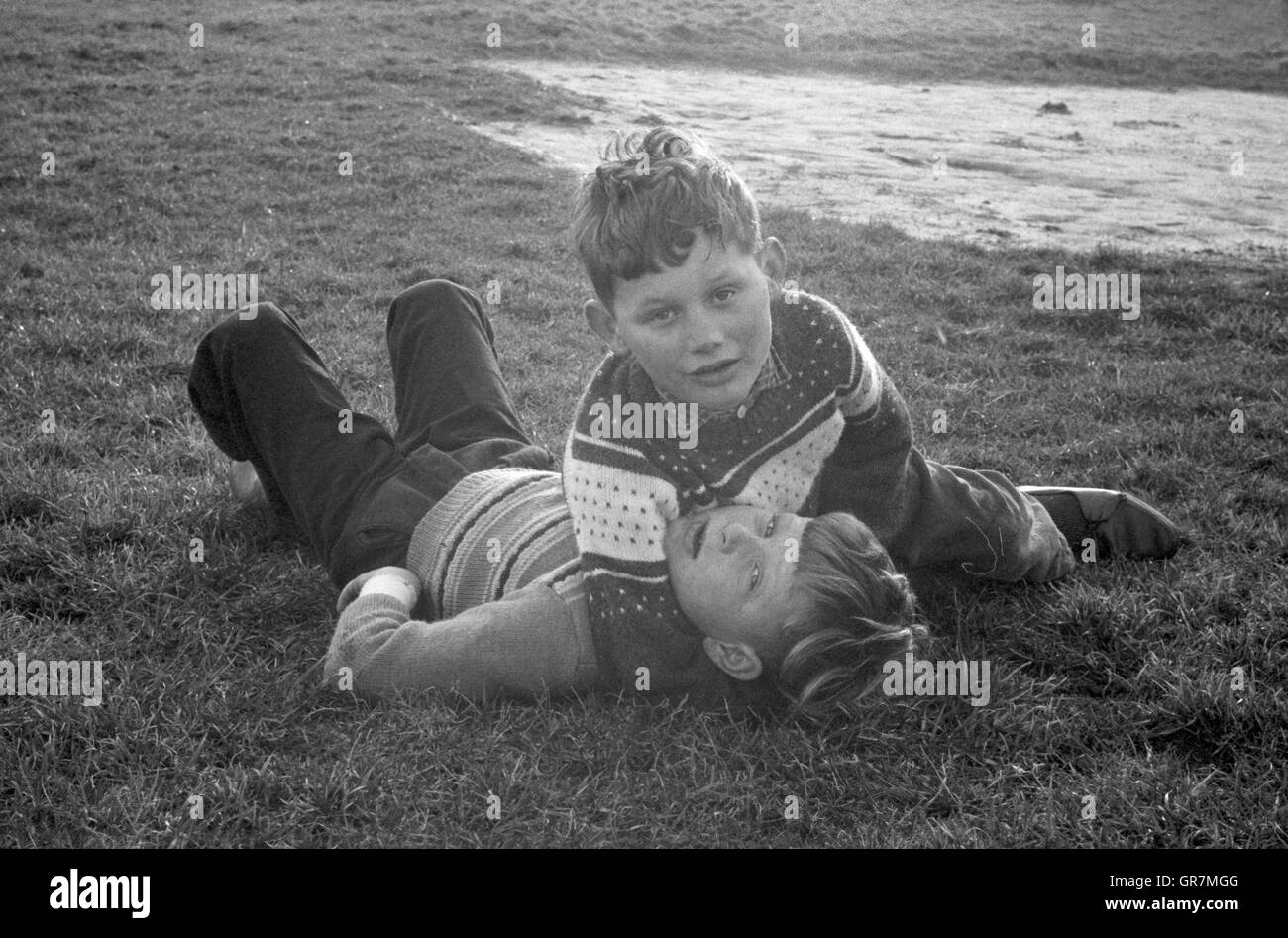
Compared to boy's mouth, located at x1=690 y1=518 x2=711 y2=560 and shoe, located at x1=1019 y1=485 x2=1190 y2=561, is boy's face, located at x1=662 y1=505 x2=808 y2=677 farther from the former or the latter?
shoe, located at x1=1019 y1=485 x2=1190 y2=561

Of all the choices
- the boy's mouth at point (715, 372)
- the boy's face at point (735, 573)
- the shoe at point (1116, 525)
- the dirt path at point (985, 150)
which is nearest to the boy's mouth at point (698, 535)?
the boy's face at point (735, 573)

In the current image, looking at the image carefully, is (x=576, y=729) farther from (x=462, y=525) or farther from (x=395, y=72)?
(x=395, y=72)

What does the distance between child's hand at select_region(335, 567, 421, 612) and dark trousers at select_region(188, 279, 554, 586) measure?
0.13 meters

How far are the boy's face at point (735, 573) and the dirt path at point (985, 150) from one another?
5.64m

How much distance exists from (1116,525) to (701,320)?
1.75 m

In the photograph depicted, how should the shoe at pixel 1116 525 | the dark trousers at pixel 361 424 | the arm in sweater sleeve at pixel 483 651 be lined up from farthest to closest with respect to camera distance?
the shoe at pixel 1116 525 < the dark trousers at pixel 361 424 < the arm in sweater sleeve at pixel 483 651

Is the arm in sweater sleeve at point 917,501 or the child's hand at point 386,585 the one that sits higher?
the arm in sweater sleeve at point 917,501

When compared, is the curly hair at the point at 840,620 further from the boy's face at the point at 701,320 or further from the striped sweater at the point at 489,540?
the striped sweater at the point at 489,540

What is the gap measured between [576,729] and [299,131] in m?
8.68

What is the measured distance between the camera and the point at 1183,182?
31.9 ft

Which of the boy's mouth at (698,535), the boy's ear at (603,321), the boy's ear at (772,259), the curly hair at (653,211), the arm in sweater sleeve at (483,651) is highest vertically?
the curly hair at (653,211)

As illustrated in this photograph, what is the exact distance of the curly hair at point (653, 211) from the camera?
8.77 feet

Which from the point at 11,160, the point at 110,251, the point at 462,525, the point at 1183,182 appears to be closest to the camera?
the point at 462,525
